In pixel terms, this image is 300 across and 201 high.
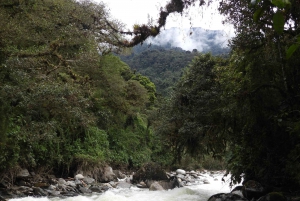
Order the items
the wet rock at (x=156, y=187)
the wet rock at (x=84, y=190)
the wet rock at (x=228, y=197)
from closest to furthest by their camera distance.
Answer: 1. the wet rock at (x=228, y=197)
2. the wet rock at (x=84, y=190)
3. the wet rock at (x=156, y=187)

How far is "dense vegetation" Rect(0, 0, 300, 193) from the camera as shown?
5.89 m

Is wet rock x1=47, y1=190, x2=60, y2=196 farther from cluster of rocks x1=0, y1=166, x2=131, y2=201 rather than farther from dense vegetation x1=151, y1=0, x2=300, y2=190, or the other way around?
dense vegetation x1=151, y1=0, x2=300, y2=190

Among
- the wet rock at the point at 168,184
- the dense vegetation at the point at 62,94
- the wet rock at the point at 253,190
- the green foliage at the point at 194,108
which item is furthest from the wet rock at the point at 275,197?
the wet rock at the point at 168,184

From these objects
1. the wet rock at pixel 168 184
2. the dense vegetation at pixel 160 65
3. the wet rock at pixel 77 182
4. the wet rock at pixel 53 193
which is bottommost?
the wet rock at pixel 53 193

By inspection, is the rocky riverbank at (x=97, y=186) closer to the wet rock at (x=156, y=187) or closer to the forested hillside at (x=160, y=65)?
the wet rock at (x=156, y=187)

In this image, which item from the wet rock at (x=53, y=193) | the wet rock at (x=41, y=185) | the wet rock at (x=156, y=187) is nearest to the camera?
the wet rock at (x=53, y=193)

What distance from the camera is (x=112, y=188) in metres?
12.5

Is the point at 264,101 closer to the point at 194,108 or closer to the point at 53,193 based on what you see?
the point at 194,108

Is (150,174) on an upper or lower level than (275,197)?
lower

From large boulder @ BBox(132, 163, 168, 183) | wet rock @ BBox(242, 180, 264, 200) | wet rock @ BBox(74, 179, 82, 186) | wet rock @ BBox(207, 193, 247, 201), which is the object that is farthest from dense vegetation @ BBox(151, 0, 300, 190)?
large boulder @ BBox(132, 163, 168, 183)

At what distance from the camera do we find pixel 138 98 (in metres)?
21.0

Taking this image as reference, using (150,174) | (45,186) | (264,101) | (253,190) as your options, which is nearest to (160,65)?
(150,174)

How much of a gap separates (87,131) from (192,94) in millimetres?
→ 7046

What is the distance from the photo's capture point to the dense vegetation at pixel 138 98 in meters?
5.89
